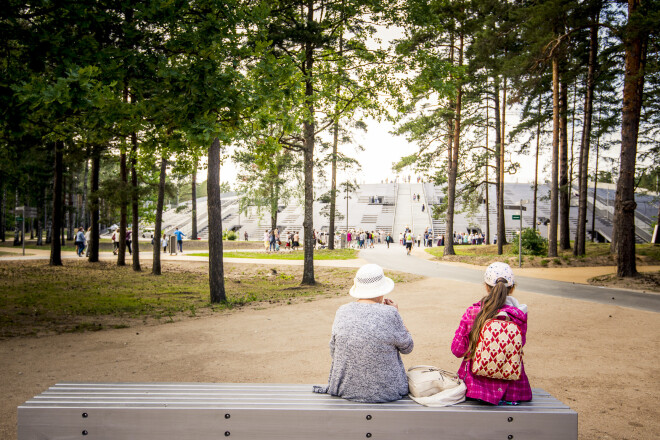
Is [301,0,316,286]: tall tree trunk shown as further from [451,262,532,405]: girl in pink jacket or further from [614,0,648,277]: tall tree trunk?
[451,262,532,405]: girl in pink jacket

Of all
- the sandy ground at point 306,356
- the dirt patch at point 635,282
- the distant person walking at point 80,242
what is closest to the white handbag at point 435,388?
the sandy ground at point 306,356

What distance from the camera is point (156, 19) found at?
24.3ft

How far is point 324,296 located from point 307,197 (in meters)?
3.36

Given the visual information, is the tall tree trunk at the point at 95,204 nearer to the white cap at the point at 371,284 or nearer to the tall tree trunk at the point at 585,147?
the white cap at the point at 371,284

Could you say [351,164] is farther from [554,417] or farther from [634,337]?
[554,417]

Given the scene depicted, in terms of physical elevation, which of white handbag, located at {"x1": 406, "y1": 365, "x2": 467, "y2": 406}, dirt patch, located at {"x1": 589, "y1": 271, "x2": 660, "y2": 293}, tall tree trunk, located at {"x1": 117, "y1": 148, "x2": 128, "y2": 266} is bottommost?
dirt patch, located at {"x1": 589, "y1": 271, "x2": 660, "y2": 293}

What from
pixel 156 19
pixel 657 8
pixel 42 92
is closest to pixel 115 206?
pixel 156 19

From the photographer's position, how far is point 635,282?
13.8 meters

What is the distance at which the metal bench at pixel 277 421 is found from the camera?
2.88 m

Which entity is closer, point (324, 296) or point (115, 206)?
point (324, 296)

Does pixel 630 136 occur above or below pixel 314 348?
above

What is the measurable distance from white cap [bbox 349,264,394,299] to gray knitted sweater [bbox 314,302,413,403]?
75 millimetres

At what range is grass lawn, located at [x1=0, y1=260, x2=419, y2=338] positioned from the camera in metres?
8.88

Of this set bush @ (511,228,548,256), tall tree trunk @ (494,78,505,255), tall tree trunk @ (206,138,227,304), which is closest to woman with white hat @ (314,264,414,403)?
tall tree trunk @ (206,138,227,304)
